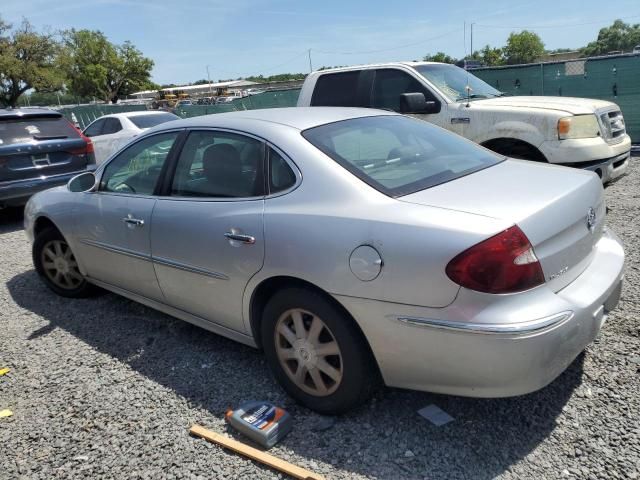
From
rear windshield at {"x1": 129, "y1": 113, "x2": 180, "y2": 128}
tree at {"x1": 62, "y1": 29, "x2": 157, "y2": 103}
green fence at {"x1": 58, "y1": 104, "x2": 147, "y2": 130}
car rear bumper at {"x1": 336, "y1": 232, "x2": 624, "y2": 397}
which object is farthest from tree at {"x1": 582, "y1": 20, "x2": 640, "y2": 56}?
car rear bumper at {"x1": 336, "y1": 232, "x2": 624, "y2": 397}

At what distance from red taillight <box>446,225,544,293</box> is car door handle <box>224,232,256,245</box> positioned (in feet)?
3.63

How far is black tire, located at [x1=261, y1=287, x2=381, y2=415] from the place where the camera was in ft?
8.21

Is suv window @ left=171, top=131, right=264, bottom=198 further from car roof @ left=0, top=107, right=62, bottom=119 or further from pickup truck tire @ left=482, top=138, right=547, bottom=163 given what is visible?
car roof @ left=0, top=107, right=62, bottom=119

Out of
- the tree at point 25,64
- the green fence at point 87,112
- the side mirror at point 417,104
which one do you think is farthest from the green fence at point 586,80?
the tree at point 25,64

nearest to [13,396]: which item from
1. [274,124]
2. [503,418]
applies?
[274,124]

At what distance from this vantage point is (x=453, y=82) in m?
6.88

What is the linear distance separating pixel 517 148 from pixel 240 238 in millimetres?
4265

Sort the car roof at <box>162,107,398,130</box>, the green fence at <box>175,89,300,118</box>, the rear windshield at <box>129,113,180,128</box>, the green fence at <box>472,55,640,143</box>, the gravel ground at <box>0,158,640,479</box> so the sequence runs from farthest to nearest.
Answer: the green fence at <box>175,89,300,118</box> < the rear windshield at <box>129,113,180,128</box> < the green fence at <box>472,55,640,143</box> < the car roof at <box>162,107,398,130</box> < the gravel ground at <box>0,158,640,479</box>

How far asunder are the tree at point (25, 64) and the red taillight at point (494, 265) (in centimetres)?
5301

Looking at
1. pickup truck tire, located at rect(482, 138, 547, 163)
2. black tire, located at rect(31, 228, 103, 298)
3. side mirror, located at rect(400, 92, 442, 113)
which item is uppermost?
side mirror, located at rect(400, 92, 442, 113)

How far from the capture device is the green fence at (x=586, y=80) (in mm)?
10062

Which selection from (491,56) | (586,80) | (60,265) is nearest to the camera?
(60,265)

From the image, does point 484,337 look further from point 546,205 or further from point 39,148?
point 39,148

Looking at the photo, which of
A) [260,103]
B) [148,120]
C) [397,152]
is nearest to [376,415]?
[397,152]
